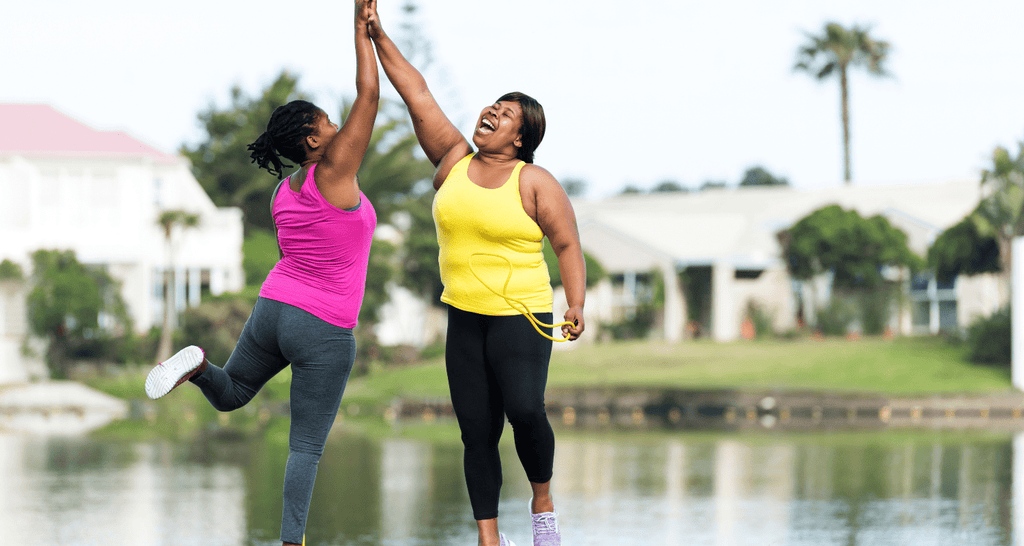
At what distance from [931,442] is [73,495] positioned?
9636 millimetres

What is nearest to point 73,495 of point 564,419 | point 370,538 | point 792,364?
point 370,538

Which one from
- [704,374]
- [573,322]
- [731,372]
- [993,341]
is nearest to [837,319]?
[993,341]

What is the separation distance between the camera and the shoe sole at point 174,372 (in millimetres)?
4852

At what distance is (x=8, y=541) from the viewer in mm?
7309

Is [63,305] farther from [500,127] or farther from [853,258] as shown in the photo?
[500,127]

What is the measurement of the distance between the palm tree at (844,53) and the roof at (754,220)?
6.58 m

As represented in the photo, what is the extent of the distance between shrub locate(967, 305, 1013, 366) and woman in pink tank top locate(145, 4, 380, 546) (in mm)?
22622

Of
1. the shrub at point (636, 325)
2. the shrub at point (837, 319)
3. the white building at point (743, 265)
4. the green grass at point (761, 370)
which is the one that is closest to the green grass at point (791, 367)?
the green grass at point (761, 370)

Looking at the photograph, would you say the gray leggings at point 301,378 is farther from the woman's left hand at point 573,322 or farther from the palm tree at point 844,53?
the palm tree at point 844,53

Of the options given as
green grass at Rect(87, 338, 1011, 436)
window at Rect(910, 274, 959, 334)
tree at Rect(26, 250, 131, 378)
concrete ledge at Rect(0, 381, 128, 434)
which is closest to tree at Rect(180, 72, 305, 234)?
tree at Rect(26, 250, 131, 378)

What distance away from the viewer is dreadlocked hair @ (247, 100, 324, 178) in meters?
5.05

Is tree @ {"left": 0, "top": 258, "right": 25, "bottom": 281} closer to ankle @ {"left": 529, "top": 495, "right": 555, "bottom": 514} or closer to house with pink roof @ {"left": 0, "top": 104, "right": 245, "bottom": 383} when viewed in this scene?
house with pink roof @ {"left": 0, "top": 104, "right": 245, "bottom": 383}

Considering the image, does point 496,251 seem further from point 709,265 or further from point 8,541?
point 709,265

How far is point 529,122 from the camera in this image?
207 inches
